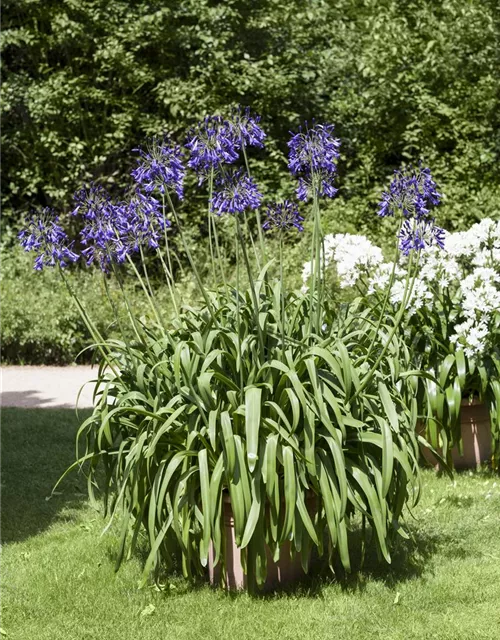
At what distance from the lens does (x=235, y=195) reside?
3914mm

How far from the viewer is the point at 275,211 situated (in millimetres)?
4516

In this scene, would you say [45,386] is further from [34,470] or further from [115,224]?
[115,224]

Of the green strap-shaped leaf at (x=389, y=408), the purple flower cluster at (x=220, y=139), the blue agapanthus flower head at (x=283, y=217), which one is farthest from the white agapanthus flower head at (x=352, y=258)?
the green strap-shaped leaf at (x=389, y=408)

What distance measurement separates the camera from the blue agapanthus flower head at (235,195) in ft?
12.8

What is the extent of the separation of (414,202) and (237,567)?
1.72 meters

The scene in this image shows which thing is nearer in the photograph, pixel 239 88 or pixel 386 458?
pixel 386 458

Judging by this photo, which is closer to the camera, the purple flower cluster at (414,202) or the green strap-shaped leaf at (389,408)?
the green strap-shaped leaf at (389,408)

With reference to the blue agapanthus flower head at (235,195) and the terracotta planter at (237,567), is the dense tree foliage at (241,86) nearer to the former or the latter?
the blue agapanthus flower head at (235,195)

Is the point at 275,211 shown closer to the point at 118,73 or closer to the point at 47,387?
the point at 47,387

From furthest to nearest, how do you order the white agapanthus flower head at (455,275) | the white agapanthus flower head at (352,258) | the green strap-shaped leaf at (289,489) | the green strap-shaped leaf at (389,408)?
the white agapanthus flower head at (352,258) → the white agapanthus flower head at (455,275) → the green strap-shaped leaf at (389,408) → the green strap-shaped leaf at (289,489)

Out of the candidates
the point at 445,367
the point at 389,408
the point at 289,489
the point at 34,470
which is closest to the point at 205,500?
the point at 289,489

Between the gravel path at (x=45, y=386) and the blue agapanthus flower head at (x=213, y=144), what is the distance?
4.46 m

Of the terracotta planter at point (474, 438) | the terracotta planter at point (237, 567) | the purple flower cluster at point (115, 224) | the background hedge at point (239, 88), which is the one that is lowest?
the terracotta planter at point (237, 567)

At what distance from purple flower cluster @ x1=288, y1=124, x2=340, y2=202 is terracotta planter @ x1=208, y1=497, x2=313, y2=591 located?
1.36 metres
